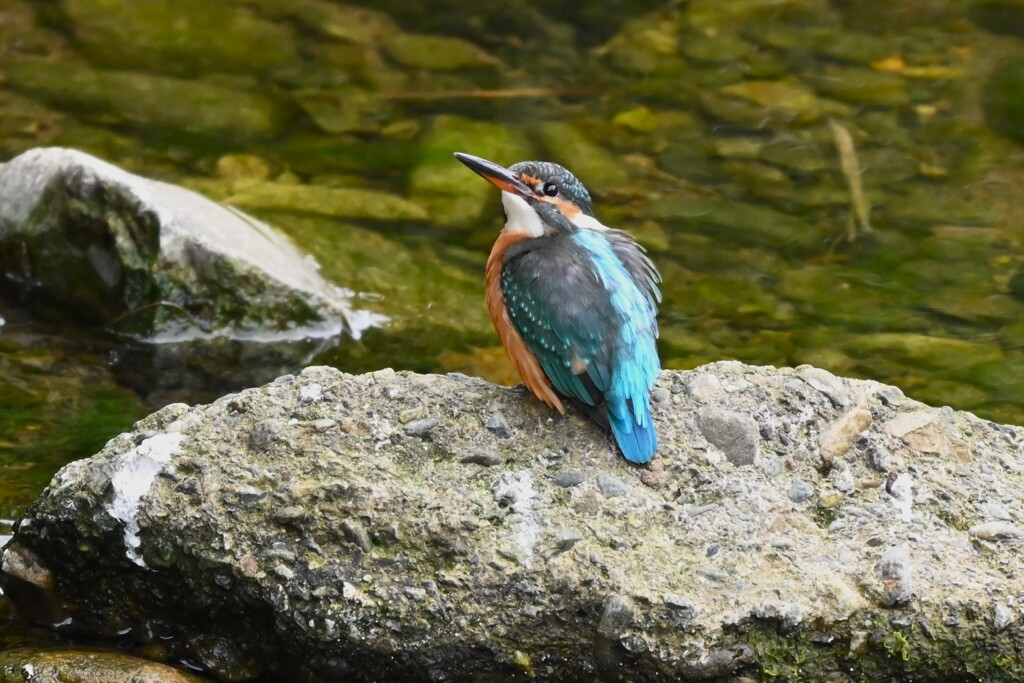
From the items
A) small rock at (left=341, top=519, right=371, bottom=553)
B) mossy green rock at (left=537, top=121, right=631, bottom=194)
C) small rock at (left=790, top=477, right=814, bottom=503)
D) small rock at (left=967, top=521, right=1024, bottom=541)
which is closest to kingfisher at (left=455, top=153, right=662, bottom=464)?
small rock at (left=790, top=477, right=814, bottom=503)

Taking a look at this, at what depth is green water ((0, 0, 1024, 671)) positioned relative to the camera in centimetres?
541

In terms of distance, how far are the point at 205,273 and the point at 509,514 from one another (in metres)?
2.50

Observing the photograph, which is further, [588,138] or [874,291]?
[588,138]

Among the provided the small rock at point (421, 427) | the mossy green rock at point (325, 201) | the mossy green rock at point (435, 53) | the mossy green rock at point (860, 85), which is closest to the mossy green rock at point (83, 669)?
the small rock at point (421, 427)

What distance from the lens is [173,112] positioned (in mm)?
7363

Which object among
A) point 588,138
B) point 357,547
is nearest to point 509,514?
point 357,547

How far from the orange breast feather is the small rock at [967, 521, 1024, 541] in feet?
3.77

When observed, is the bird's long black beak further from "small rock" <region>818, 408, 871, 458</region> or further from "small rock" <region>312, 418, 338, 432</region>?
"small rock" <region>818, 408, 871, 458</region>

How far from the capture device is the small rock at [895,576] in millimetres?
3166

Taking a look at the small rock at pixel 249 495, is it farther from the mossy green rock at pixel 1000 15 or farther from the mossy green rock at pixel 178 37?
the mossy green rock at pixel 1000 15

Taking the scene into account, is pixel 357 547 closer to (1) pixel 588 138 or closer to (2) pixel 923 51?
(1) pixel 588 138

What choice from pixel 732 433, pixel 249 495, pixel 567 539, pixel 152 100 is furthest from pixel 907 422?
pixel 152 100

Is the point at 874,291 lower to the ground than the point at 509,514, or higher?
lower

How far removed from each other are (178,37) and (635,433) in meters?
5.72
